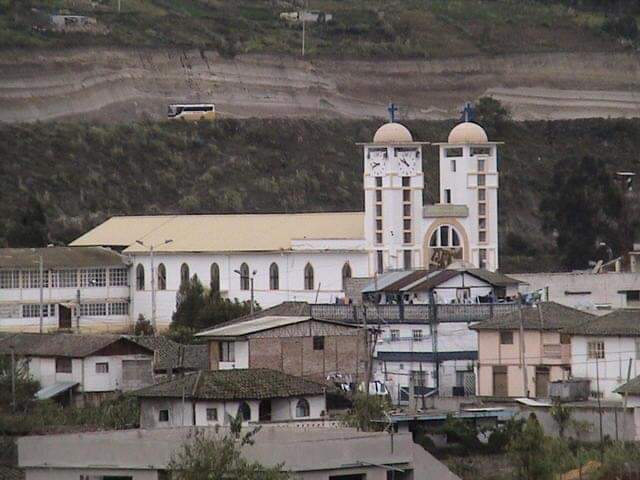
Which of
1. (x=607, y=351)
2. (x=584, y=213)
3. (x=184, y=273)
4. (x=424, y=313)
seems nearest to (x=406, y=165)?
(x=184, y=273)

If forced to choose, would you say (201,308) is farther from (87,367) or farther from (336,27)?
(336,27)

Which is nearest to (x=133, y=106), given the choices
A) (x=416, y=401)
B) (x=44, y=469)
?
(x=416, y=401)

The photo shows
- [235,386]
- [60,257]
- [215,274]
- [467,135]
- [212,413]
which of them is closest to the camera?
[212,413]

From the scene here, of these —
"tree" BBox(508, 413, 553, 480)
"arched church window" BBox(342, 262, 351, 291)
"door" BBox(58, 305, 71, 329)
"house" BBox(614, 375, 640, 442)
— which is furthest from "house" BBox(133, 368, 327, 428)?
"door" BBox(58, 305, 71, 329)

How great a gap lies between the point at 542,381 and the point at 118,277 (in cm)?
2146

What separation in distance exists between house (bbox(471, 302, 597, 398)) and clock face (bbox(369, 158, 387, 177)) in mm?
15378

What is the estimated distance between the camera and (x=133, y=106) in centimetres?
10694

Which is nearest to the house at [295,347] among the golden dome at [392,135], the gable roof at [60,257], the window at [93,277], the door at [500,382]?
the door at [500,382]

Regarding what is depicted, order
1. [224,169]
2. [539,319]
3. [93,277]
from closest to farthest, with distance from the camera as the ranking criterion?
1. [539,319]
2. [93,277]
3. [224,169]

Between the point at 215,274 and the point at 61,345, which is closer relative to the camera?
the point at 61,345

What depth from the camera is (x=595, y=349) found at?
5416 cm

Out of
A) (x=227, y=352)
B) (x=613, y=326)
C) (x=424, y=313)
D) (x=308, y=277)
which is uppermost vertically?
(x=308, y=277)

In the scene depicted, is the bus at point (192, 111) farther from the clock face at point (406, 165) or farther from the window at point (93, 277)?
the clock face at point (406, 165)

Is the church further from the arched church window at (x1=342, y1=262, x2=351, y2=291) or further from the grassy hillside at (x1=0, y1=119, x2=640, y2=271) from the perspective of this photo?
the grassy hillside at (x1=0, y1=119, x2=640, y2=271)
